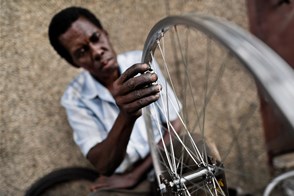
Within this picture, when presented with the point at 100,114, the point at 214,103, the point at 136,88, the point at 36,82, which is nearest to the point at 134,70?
the point at 136,88

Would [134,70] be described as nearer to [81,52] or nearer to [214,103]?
[81,52]

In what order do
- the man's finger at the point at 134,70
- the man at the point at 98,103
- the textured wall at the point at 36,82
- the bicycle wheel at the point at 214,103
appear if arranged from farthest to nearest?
the textured wall at the point at 36,82, the man at the point at 98,103, the man's finger at the point at 134,70, the bicycle wheel at the point at 214,103

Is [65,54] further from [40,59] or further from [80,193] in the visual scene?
[80,193]

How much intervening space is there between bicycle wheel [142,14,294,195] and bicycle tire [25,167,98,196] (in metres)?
0.44

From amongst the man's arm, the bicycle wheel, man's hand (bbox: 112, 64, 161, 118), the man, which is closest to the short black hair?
the man

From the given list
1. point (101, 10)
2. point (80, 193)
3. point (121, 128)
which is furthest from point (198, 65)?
point (121, 128)

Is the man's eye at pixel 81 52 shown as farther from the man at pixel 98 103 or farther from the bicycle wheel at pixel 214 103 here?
the bicycle wheel at pixel 214 103

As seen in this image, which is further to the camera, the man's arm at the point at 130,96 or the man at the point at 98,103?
the man at the point at 98,103

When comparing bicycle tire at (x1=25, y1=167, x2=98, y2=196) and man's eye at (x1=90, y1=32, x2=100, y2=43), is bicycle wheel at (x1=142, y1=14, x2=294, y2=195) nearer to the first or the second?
man's eye at (x1=90, y1=32, x2=100, y2=43)

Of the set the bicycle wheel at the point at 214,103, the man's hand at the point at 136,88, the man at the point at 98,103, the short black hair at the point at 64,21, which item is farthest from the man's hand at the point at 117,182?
the man's hand at the point at 136,88

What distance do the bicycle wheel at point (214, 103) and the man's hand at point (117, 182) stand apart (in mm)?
167

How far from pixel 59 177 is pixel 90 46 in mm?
622

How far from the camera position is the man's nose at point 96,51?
1.21 m

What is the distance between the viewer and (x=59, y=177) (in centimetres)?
155
